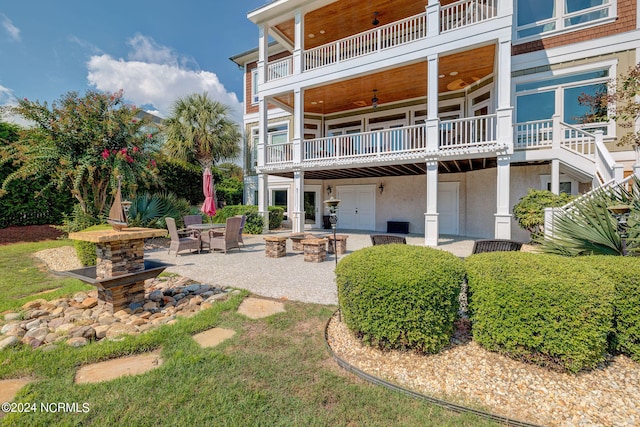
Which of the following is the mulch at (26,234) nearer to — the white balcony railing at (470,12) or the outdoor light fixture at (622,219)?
the outdoor light fixture at (622,219)

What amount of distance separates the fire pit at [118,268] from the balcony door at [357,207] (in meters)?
11.4

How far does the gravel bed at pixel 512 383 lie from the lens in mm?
1992

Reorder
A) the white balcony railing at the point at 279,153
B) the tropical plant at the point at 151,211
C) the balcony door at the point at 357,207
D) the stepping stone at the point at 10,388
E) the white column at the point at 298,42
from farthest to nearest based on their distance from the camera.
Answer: the balcony door at the point at 357,207, the white balcony railing at the point at 279,153, the white column at the point at 298,42, the tropical plant at the point at 151,211, the stepping stone at the point at 10,388

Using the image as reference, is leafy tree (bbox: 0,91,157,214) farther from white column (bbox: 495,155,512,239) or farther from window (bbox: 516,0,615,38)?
window (bbox: 516,0,615,38)

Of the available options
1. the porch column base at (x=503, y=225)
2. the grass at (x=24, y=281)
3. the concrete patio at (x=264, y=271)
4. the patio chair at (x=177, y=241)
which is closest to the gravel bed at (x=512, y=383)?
the concrete patio at (x=264, y=271)

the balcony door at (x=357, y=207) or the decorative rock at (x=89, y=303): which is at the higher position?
the balcony door at (x=357, y=207)

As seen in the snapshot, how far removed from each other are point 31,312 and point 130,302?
1.28 meters

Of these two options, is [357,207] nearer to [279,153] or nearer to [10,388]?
[279,153]

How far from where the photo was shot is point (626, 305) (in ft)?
8.04

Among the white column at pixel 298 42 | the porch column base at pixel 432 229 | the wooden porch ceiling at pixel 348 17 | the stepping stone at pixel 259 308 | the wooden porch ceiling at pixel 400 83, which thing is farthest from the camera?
the white column at pixel 298 42

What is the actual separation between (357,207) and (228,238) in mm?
8243

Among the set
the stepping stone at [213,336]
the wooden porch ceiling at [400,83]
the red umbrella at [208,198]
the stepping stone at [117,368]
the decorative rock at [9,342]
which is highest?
the wooden porch ceiling at [400,83]

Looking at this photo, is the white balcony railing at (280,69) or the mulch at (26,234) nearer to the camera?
the mulch at (26,234)

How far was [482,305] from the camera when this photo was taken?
8.65 feet
